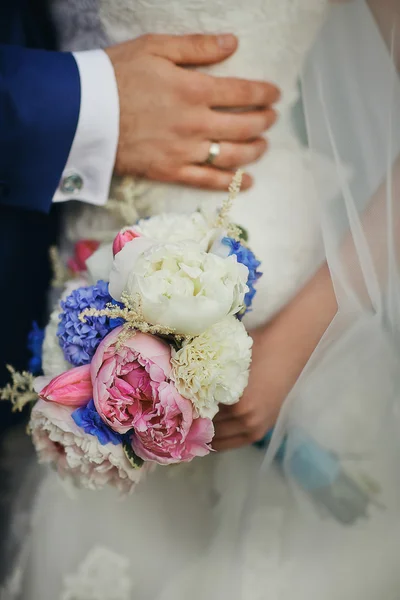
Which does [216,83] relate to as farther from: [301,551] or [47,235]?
[301,551]

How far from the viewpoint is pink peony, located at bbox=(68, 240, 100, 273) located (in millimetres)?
813

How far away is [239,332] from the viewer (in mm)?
604

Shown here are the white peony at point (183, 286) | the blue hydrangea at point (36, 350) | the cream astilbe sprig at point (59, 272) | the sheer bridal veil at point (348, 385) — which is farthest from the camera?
the cream astilbe sprig at point (59, 272)

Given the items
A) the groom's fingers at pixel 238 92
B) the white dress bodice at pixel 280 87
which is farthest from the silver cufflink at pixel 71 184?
the groom's fingers at pixel 238 92

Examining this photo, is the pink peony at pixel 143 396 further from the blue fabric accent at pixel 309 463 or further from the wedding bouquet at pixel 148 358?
the blue fabric accent at pixel 309 463

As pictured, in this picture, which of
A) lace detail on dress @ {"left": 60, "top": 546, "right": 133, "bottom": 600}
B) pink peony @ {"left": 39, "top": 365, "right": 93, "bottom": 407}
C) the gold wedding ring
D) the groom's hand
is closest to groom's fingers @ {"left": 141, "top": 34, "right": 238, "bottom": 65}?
the groom's hand

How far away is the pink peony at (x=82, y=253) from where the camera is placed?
81 cm

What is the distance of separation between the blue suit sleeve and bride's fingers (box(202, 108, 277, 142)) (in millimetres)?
183

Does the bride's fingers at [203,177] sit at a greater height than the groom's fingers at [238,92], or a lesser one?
lesser

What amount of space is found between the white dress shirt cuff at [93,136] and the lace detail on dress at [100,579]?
50 centimetres

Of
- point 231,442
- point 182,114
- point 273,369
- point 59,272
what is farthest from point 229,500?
point 182,114

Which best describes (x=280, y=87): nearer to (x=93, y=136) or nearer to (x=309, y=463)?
(x=93, y=136)

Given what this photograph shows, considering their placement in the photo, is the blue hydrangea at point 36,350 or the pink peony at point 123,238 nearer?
the pink peony at point 123,238

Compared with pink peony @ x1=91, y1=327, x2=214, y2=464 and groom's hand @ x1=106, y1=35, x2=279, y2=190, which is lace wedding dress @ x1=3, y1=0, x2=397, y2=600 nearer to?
groom's hand @ x1=106, y1=35, x2=279, y2=190
